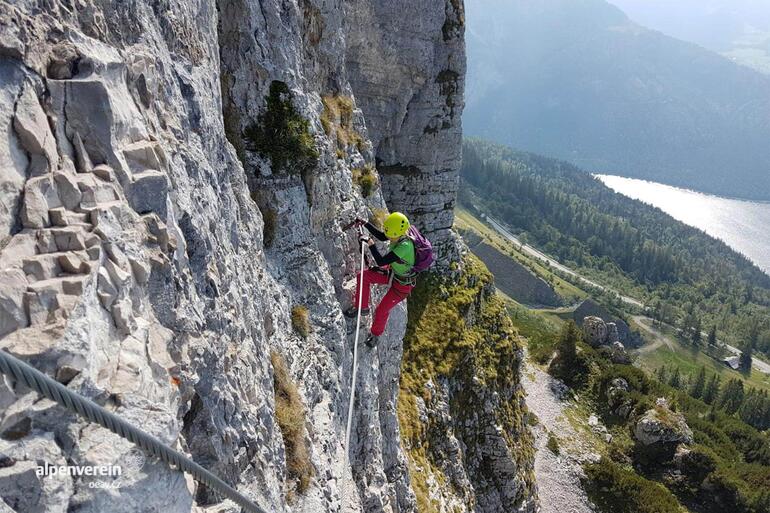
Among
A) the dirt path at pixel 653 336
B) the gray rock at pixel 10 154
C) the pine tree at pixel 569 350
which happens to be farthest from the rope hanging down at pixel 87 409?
the dirt path at pixel 653 336

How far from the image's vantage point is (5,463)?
14.5 feet

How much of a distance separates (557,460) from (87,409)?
53.9 metres

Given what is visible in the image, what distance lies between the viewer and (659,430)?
54469mm

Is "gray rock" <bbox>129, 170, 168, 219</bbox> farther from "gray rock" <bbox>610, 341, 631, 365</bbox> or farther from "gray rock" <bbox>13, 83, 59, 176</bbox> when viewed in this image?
"gray rock" <bbox>610, 341, 631, 365</bbox>

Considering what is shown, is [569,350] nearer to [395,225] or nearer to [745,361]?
[395,225]

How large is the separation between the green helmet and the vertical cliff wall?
2466 mm

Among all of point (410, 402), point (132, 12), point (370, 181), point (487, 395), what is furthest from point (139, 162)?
point (487, 395)

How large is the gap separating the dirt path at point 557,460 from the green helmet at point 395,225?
40335 millimetres

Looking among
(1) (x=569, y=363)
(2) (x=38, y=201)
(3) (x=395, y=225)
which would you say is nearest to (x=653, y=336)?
(1) (x=569, y=363)

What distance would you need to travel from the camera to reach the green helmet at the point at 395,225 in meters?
15.4

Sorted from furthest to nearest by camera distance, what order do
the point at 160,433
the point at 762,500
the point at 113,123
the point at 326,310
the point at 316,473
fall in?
the point at 762,500, the point at 326,310, the point at 316,473, the point at 113,123, the point at 160,433

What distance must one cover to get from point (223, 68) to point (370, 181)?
11989mm

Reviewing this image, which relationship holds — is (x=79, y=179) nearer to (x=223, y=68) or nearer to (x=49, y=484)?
(x=49, y=484)

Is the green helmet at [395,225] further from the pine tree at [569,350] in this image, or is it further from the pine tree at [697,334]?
the pine tree at [697,334]
